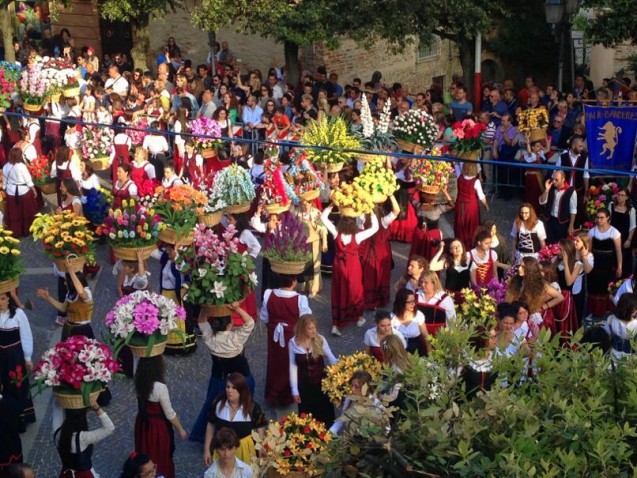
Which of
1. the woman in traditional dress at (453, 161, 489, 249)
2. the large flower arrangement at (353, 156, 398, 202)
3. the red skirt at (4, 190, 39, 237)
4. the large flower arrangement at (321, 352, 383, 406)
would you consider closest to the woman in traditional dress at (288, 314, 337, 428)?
the large flower arrangement at (321, 352, 383, 406)

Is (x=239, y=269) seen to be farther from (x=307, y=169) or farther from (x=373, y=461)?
(x=373, y=461)

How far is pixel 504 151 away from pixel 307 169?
4.72 meters

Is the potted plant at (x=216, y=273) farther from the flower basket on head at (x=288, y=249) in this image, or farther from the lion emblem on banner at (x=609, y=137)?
the lion emblem on banner at (x=609, y=137)

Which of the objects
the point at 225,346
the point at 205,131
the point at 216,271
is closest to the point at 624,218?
the point at 216,271

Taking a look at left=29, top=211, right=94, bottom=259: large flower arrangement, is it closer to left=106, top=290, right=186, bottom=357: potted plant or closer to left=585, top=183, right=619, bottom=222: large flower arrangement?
left=106, top=290, right=186, bottom=357: potted plant

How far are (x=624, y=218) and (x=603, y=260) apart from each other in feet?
2.93

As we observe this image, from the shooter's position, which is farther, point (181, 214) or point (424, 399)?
point (181, 214)

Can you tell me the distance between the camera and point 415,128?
15.7 m

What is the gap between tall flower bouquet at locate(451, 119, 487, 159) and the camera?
1530cm

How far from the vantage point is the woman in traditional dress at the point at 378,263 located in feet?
45.3

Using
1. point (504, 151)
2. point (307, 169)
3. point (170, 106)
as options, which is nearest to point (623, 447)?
point (307, 169)

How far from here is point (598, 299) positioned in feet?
44.7

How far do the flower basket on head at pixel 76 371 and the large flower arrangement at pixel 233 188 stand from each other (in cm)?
468

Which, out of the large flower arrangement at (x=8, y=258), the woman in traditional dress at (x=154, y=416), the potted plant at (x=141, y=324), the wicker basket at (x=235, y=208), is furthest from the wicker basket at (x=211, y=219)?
the woman in traditional dress at (x=154, y=416)
